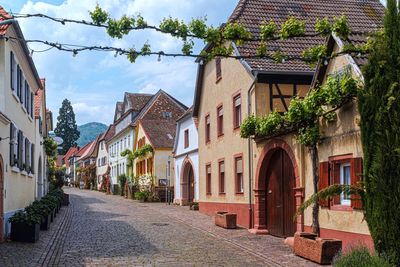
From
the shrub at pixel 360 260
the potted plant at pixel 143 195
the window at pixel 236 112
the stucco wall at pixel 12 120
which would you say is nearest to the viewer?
the shrub at pixel 360 260

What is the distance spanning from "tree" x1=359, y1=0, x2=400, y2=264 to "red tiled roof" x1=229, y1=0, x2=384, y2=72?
10.6 meters

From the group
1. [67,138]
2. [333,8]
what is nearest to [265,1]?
[333,8]

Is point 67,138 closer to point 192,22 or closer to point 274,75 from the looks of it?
point 274,75

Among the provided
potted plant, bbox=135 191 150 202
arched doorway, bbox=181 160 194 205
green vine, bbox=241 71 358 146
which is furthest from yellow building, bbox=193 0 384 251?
potted plant, bbox=135 191 150 202

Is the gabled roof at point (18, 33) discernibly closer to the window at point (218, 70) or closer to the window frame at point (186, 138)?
the window at point (218, 70)

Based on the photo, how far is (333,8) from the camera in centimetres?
2500

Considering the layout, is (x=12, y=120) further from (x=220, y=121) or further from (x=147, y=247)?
(x=220, y=121)

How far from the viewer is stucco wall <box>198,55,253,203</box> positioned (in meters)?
21.8

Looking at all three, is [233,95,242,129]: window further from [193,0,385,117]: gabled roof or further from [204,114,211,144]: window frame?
[204,114,211,144]: window frame

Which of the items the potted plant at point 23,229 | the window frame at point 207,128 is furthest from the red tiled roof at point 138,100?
the potted plant at point 23,229

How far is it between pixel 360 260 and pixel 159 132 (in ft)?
126

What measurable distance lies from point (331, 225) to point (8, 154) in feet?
30.8

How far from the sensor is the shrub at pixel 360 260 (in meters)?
8.20

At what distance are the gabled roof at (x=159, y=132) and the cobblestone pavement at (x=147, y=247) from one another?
22.1m
